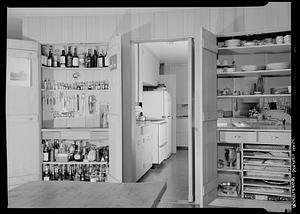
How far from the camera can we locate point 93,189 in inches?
51.8

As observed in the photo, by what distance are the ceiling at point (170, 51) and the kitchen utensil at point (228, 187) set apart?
2.66 meters

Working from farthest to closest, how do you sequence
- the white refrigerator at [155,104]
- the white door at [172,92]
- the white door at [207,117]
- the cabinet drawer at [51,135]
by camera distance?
the white door at [172,92] < the white refrigerator at [155,104] < the cabinet drawer at [51,135] < the white door at [207,117]

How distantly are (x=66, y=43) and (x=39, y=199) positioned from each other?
3.21 metres

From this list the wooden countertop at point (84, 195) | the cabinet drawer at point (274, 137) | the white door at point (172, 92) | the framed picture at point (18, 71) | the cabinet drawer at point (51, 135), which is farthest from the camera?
the white door at point (172, 92)

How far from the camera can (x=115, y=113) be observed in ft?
12.2

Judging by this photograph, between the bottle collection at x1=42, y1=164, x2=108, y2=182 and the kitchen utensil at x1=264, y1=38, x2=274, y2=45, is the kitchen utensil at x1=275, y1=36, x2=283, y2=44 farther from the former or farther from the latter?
the bottle collection at x1=42, y1=164, x2=108, y2=182

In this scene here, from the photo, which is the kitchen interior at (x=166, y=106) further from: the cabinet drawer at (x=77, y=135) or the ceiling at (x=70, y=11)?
the ceiling at (x=70, y=11)

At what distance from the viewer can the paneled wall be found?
3.55m

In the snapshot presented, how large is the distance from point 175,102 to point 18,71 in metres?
4.30

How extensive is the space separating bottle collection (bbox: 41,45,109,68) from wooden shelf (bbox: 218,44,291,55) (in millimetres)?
1466

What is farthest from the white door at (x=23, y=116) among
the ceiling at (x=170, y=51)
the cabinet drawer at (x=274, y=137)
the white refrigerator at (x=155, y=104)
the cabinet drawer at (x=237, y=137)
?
the white refrigerator at (x=155, y=104)

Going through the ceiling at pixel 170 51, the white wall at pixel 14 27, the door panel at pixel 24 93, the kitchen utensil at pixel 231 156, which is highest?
the white wall at pixel 14 27

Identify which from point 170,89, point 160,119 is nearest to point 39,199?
point 160,119

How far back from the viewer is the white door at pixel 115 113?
361cm
